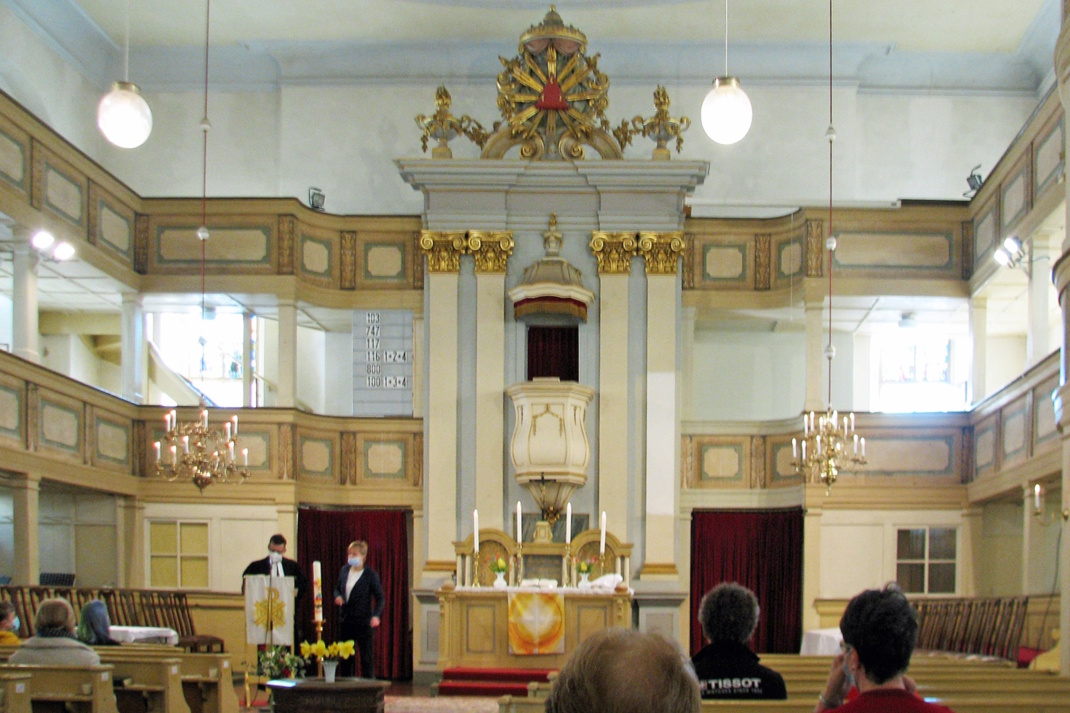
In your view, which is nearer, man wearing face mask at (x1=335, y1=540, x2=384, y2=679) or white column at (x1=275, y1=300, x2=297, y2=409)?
man wearing face mask at (x1=335, y1=540, x2=384, y2=679)

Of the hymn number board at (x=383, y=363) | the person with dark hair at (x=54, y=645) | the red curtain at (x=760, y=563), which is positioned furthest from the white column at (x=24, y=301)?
the red curtain at (x=760, y=563)

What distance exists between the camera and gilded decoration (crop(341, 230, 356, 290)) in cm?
1752

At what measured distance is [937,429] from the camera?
54.2 ft

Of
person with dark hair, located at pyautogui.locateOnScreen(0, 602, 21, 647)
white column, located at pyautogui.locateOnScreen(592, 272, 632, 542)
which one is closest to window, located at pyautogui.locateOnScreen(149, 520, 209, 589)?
white column, located at pyautogui.locateOnScreen(592, 272, 632, 542)

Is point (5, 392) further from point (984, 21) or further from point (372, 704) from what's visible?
point (984, 21)

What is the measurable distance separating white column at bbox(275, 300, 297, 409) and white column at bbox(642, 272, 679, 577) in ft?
14.0

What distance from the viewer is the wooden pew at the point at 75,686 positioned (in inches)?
291

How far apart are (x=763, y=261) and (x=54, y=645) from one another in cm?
1131

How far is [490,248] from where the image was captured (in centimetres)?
1684

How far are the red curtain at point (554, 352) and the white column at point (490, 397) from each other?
551 millimetres

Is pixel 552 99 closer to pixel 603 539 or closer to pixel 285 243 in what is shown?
pixel 285 243

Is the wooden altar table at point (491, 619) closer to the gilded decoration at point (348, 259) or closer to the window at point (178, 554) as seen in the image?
the window at point (178, 554)

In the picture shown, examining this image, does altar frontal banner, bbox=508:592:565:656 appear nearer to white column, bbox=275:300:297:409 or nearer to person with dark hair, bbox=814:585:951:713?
white column, bbox=275:300:297:409

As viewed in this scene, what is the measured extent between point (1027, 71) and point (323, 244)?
34.2 feet
